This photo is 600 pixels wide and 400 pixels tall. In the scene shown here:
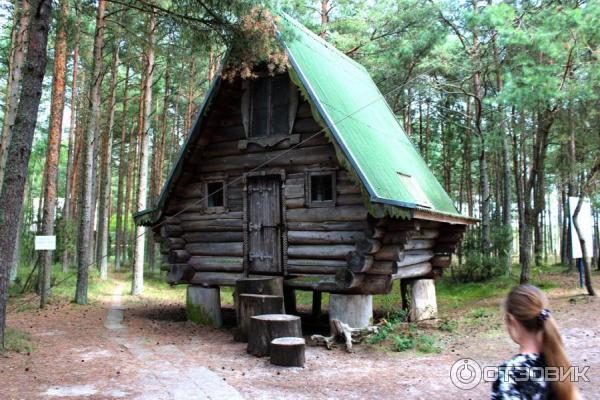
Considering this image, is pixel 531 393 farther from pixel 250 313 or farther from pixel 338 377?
pixel 250 313


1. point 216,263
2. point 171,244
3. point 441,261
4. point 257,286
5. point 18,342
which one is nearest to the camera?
point 18,342

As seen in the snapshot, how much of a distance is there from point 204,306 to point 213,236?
1832 mm

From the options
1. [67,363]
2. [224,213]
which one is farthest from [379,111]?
[67,363]

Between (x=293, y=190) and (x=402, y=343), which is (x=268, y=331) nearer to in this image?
(x=402, y=343)

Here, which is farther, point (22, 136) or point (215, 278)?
point (215, 278)

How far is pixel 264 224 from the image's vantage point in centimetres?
1179

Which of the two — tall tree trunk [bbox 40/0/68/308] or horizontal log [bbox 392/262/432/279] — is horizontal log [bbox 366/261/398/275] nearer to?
horizontal log [bbox 392/262/432/279]

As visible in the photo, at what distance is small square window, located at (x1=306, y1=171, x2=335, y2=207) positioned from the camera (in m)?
11.2

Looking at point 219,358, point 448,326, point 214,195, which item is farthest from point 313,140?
point 448,326

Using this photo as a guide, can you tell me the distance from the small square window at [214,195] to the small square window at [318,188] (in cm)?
267

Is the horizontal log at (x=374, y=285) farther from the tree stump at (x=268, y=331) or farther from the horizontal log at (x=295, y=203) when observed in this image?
the horizontal log at (x=295, y=203)

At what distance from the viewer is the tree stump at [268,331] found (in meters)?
8.77

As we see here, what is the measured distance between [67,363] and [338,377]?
4.45 meters

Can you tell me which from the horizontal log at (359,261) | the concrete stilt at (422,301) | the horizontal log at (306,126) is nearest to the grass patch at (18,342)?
the horizontal log at (359,261)
